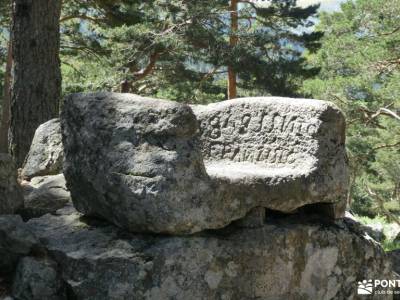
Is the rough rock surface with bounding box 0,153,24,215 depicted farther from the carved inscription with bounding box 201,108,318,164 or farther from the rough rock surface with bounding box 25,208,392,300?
the carved inscription with bounding box 201,108,318,164

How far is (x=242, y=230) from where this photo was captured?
2809 mm

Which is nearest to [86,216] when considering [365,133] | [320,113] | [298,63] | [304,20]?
[320,113]

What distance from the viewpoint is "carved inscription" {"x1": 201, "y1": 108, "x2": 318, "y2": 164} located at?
313cm

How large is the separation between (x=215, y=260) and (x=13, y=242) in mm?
910

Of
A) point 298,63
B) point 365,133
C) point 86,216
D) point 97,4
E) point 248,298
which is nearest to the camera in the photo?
point 248,298

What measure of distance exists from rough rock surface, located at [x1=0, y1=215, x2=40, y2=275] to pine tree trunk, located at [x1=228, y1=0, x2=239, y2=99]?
9120 millimetres

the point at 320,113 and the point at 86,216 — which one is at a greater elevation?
the point at 320,113

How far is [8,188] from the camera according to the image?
2.95 m

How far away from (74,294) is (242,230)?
2.80 feet

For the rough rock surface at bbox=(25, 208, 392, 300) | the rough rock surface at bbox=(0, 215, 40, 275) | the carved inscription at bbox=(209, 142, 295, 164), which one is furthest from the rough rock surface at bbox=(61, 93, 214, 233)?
the carved inscription at bbox=(209, 142, 295, 164)

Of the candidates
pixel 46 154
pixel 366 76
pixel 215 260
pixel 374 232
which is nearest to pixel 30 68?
pixel 46 154

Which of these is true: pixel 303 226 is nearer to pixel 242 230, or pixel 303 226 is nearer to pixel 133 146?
pixel 242 230

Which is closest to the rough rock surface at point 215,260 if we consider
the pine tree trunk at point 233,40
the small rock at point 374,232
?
the small rock at point 374,232

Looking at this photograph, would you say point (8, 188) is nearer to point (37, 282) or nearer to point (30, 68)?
point (37, 282)
